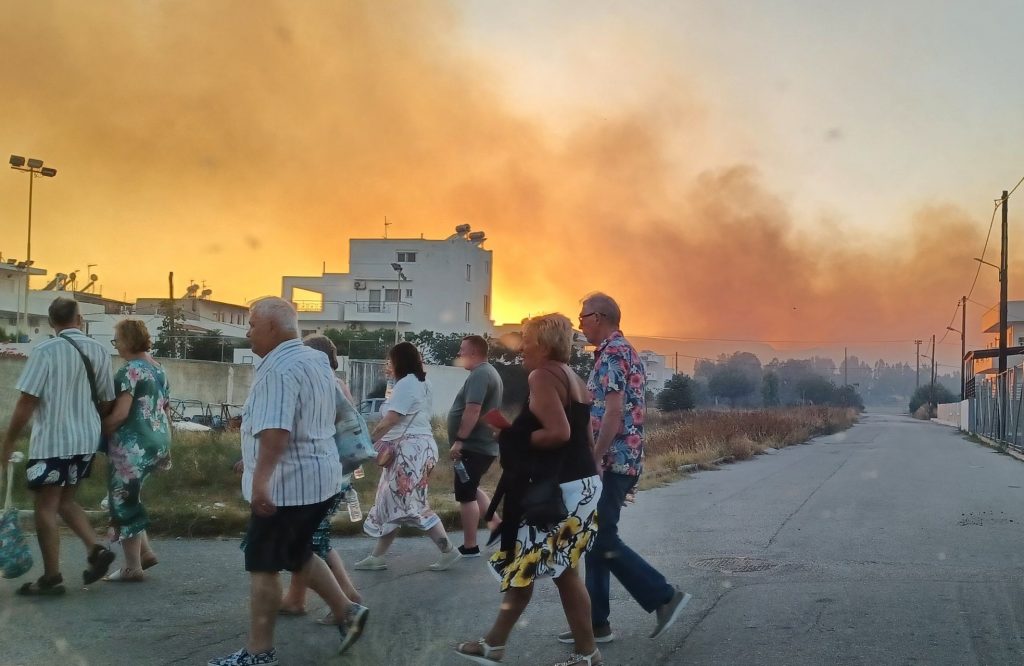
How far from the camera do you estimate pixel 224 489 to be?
13.6 metres

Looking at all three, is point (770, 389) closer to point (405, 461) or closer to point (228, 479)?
point (228, 479)

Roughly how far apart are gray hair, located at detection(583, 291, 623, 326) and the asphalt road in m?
1.79

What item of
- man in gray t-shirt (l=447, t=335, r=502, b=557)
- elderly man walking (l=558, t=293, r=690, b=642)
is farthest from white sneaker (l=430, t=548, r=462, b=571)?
elderly man walking (l=558, t=293, r=690, b=642)

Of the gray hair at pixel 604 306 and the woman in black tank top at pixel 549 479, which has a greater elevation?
the gray hair at pixel 604 306

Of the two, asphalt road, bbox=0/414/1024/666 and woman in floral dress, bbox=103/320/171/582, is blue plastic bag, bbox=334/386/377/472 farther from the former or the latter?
woman in floral dress, bbox=103/320/171/582

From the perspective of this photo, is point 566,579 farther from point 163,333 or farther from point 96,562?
point 163,333

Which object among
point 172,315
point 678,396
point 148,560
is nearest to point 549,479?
point 148,560

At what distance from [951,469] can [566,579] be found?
1662 centimetres

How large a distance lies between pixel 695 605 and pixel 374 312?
71390 mm

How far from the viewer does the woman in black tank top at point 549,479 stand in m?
4.64

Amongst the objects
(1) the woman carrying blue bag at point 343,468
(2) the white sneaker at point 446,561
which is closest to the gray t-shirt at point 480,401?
(2) the white sneaker at point 446,561

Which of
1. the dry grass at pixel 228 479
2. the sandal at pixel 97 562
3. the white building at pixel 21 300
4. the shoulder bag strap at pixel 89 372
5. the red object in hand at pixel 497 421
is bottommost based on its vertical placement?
the dry grass at pixel 228 479

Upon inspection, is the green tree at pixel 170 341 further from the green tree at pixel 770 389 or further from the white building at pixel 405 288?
the green tree at pixel 770 389

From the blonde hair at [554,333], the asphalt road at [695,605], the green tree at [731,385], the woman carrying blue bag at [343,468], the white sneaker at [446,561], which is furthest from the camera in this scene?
the green tree at [731,385]
